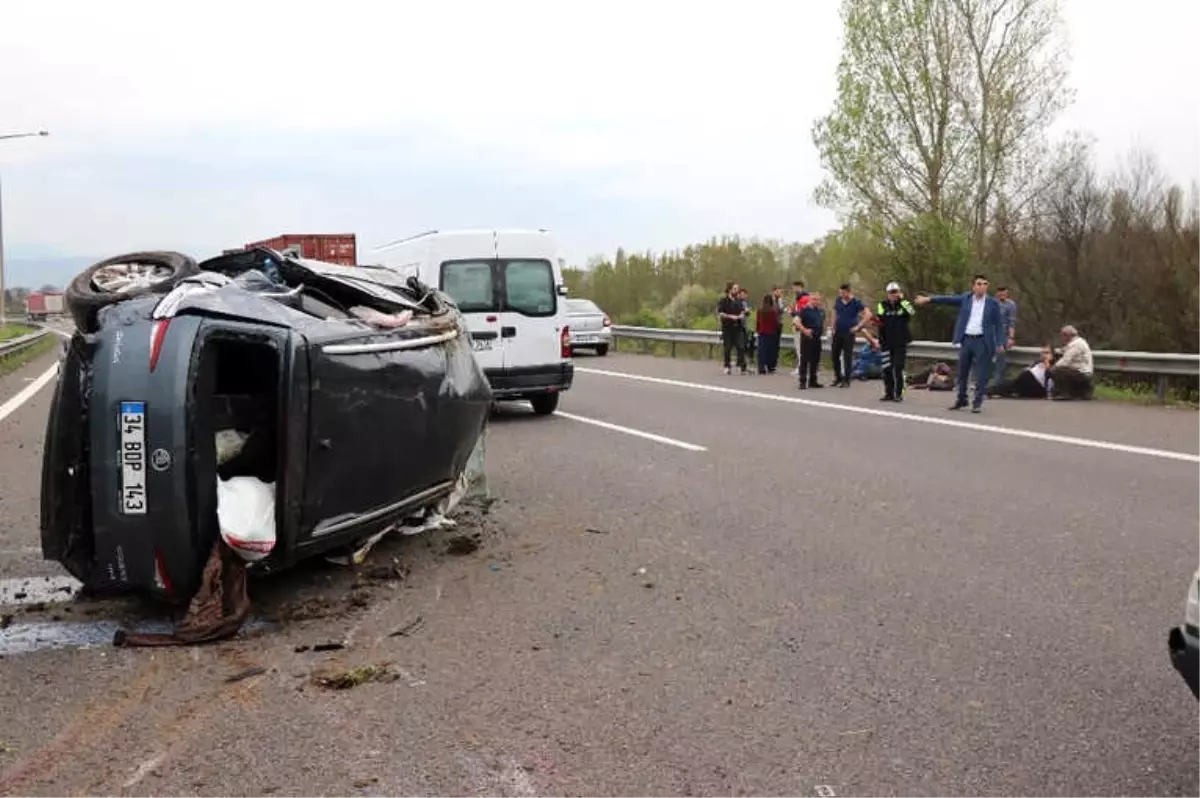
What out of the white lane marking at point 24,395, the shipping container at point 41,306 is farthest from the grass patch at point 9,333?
the shipping container at point 41,306

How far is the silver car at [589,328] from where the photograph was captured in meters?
27.3

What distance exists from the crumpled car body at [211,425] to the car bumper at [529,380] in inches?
275

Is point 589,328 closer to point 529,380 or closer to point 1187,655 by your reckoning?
point 529,380

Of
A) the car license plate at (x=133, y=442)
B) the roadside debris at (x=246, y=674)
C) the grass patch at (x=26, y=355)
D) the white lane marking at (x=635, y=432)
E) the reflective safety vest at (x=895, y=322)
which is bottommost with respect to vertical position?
the grass patch at (x=26, y=355)

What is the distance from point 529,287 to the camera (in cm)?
1276

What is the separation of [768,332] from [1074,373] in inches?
248

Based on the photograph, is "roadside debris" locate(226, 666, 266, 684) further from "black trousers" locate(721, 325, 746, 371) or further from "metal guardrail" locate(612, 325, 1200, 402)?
"black trousers" locate(721, 325, 746, 371)

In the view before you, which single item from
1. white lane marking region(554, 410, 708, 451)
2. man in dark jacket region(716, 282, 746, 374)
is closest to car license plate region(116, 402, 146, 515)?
white lane marking region(554, 410, 708, 451)

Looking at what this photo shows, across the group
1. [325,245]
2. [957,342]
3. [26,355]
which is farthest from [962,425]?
[26,355]

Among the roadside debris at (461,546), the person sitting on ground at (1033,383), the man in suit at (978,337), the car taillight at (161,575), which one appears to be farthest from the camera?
the person sitting on ground at (1033,383)

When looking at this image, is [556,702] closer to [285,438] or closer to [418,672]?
[418,672]

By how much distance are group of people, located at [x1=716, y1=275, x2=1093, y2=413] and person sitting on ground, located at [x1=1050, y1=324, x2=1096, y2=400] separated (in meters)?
0.01

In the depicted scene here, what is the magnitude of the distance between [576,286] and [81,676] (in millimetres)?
46650

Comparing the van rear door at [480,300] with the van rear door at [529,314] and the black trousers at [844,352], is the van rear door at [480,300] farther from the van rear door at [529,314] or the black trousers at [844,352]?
the black trousers at [844,352]
